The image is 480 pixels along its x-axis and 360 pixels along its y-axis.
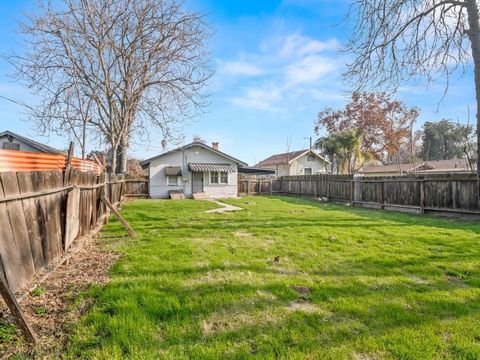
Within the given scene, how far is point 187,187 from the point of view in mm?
22219

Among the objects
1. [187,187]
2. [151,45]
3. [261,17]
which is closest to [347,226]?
[261,17]

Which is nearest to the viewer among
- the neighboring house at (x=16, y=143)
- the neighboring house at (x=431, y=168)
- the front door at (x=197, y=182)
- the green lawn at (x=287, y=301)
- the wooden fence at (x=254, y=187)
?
the green lawn at (x=287, y=301)

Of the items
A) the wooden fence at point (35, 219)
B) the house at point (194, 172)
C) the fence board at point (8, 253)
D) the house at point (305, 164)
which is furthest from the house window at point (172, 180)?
the fence board at point (8, 253)

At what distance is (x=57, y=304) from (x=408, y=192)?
12.3 meters

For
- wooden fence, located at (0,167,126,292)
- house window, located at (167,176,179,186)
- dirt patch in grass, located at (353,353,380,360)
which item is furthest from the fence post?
house window, located at (167,176,179,186)

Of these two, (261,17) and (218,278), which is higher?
(261,17)

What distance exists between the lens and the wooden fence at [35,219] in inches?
116

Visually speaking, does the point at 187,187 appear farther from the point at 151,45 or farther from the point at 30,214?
the point at 30,214

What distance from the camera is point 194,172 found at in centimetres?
2228

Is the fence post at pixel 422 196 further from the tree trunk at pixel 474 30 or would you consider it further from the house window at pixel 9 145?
the house window at pixel 9 145

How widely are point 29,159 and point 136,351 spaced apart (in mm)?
3509

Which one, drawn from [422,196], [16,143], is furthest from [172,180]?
[422,196]

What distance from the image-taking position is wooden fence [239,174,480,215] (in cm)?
977

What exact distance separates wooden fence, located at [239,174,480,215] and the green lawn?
A: 4.06 metres
